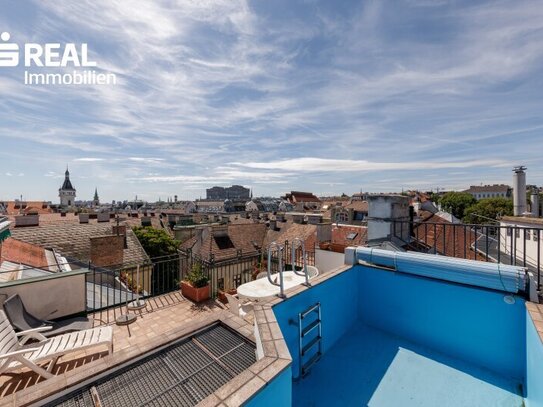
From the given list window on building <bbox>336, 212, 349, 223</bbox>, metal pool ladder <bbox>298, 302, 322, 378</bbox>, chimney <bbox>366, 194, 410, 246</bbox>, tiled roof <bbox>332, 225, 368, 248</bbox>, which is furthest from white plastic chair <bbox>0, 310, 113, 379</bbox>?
window on building <bbox>336, 212, 349, 223</bbox>

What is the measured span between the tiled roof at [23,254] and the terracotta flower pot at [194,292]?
6.60m

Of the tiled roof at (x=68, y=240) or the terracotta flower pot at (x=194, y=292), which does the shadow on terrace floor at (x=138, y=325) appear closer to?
→ the terracotta flower pot at (x=194, y=292)

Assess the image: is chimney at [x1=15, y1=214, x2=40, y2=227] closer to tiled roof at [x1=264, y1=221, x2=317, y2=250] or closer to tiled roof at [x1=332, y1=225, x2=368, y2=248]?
tiled roof at [x1=264, y1=221, x2=317, y2=250]

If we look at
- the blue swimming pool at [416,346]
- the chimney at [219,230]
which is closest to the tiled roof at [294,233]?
the chimney at [219,230]

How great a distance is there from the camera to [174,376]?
80.0 inches

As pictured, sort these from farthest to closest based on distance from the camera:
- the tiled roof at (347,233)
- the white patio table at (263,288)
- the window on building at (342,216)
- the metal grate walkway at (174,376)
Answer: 1. the window on building at (342,216)
2. the tiled roof at (347,233)
3. the white patio table at (263,288)
4. the metal grate walkway at (174,376)

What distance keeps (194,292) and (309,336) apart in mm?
4011

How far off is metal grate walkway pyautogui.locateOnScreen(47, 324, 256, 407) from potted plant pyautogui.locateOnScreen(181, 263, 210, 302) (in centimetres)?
411

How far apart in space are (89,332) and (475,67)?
11279mm

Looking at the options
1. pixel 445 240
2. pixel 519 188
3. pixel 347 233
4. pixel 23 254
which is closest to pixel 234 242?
pixel 347 233

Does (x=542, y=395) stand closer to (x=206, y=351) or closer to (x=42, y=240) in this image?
(x=206, y=351)

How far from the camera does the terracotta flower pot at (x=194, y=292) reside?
21.1 feet

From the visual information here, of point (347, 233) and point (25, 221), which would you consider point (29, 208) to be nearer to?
point (25, 221)

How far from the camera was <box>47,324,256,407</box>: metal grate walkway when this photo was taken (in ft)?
5.84
